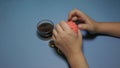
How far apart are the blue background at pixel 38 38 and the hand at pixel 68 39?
91mm

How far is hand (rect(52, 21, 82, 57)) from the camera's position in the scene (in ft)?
2.69

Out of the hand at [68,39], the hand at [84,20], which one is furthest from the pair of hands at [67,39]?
the hand at [84,20]

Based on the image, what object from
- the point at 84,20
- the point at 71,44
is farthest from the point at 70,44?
the point at 84,20

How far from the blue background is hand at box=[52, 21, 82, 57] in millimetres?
91

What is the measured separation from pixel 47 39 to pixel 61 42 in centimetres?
16

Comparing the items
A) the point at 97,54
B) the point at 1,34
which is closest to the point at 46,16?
the point at 1,34

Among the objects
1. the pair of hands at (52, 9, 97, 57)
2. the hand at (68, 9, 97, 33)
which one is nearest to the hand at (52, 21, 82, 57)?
the pair of hands at (52, 9, 97, 57)

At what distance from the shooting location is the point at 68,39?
0.83m

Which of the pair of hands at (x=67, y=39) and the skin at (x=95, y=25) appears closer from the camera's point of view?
the pair of hands at (x=67, y=39)

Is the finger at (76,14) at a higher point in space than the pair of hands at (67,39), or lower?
higher

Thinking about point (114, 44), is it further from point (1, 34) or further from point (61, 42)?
point (1, 34)

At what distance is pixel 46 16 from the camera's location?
3.56ft

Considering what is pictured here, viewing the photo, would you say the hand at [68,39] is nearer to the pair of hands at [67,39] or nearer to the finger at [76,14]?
the pair of hands at [67,39]

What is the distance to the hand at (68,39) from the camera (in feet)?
2.69
